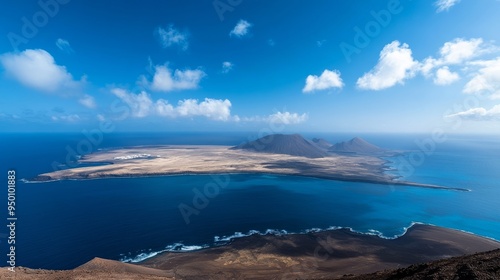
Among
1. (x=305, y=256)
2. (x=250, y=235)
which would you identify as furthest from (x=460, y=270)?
(x=250, y=235)

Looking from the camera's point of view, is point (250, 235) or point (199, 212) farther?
point (199, 212)

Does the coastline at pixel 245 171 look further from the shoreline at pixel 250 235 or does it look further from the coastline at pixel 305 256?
the coastline at pixel 305 256

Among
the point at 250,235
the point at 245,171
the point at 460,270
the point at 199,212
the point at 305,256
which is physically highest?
the point at 460,270

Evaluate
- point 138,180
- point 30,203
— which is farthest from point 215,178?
point 30,203

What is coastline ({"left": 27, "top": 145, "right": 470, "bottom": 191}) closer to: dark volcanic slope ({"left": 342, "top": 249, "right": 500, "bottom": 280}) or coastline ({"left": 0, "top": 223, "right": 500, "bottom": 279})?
coastline ({"left": 0, "top": 223, "right": 500, "bottom": 279})

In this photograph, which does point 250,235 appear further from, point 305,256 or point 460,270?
point 460,270

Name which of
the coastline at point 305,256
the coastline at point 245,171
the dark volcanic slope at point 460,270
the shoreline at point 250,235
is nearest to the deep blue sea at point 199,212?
the shoreline at point 250,235

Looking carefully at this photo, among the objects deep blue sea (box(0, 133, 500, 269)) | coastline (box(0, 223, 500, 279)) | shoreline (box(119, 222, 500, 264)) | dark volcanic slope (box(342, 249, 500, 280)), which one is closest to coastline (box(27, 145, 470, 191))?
deep blue sea (box(0, 133, 500, 269))

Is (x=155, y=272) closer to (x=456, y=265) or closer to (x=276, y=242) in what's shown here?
(x=276, y=242)

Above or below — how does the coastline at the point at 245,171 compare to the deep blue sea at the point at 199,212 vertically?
above
